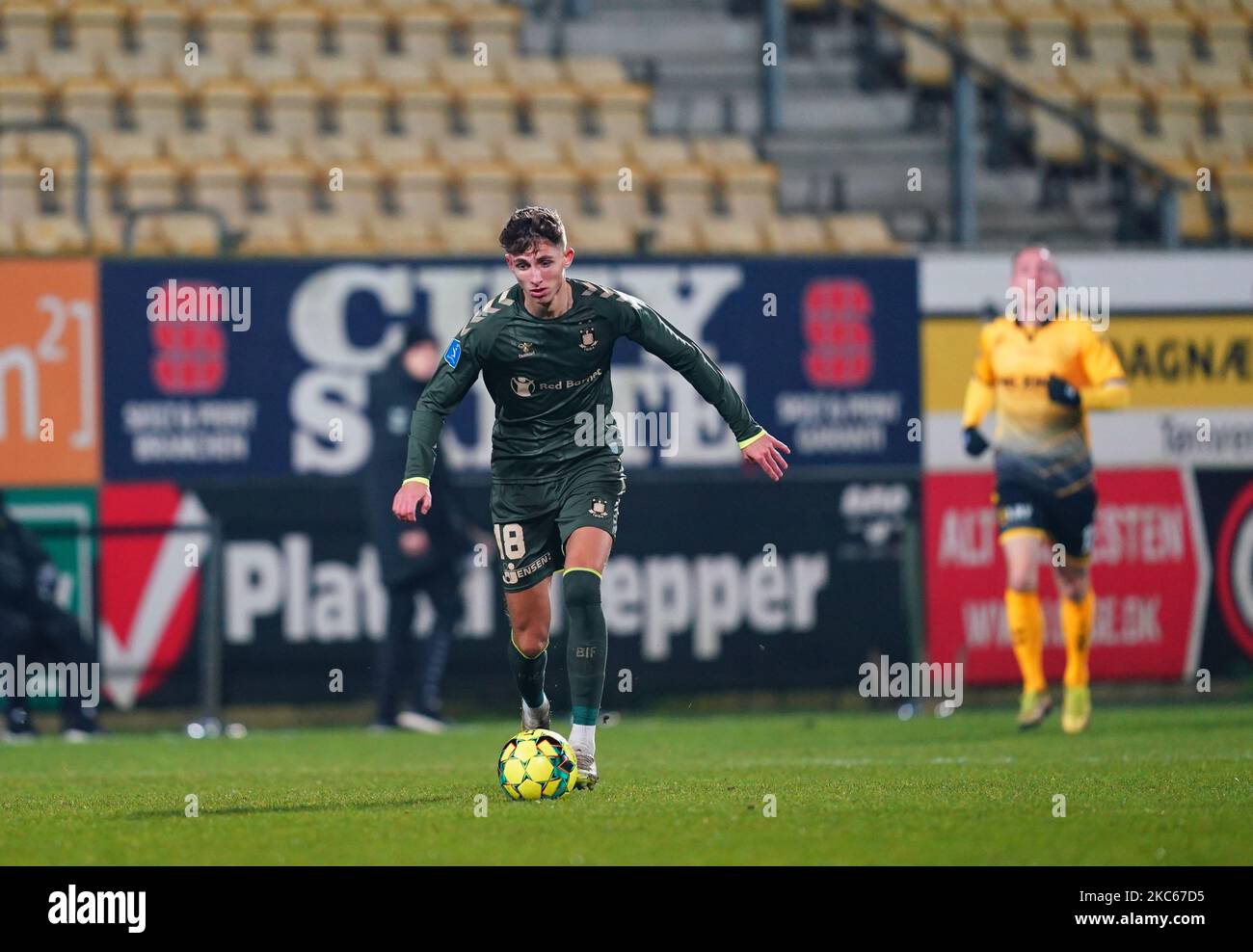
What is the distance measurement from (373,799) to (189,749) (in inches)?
158

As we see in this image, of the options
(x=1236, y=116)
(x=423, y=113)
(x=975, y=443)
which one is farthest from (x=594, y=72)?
(x=975, y=443)

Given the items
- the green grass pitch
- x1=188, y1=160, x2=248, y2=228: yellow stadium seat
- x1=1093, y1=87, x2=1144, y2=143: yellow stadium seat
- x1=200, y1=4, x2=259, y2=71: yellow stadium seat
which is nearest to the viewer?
the green grass pitch

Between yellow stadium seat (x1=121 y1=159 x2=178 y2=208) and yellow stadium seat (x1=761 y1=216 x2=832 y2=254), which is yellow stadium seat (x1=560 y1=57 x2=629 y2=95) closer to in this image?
yellow stadium seat (x1=761 y1=216 x2=832 y2=254)

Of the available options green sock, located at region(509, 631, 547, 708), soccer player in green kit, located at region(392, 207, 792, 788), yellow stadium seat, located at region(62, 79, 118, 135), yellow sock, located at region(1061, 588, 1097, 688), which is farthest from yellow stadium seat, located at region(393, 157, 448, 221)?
green sock, located at region(509, 631, 547, 708)

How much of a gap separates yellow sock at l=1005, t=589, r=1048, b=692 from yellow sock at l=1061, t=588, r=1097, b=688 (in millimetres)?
164

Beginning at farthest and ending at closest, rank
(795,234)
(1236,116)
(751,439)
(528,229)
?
(1236,116) → (795,234) → (751,439) → (528,229)

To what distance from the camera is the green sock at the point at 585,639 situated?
26.2 feet

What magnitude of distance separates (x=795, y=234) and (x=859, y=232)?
498mm

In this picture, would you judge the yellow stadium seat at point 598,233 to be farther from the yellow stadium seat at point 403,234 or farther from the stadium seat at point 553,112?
the stadium seat at point 553,112

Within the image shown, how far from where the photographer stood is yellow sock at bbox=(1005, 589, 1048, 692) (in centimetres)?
1178

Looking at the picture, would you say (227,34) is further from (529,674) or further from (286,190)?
(529,674)

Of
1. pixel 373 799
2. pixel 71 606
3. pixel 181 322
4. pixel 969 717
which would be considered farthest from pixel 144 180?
pixel 373 799

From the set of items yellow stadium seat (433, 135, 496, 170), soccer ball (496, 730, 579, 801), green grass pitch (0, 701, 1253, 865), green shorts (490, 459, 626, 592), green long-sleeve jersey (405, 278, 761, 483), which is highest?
→ yellow stadium seat (433, 135, 496, 170)

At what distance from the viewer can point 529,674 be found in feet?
28.2
